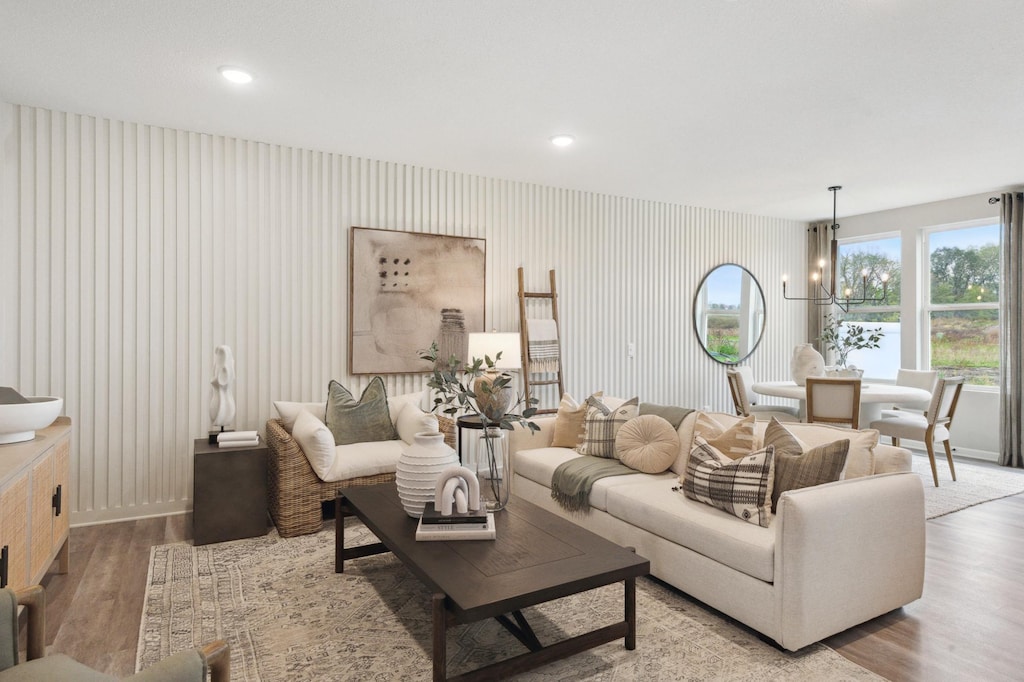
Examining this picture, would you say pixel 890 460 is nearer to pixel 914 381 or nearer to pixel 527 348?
pixel 527 348

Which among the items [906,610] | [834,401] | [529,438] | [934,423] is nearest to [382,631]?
[529,438]

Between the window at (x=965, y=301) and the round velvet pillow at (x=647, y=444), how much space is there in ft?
14.8

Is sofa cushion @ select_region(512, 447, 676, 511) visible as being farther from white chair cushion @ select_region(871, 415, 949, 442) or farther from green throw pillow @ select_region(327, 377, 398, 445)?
white chair cushion @ select_region(871, 415, 949, 442)

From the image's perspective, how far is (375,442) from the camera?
4203 mm

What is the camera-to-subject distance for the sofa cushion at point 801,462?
2498mm

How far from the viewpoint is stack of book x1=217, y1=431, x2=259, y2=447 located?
12.0 feet

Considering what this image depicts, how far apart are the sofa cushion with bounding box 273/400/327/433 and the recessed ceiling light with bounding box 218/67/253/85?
2.02 meters

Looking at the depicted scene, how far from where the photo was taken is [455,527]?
2430 millimetres

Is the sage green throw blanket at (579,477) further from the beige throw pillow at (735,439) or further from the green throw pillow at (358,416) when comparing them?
the green throw pillow at (358,416)

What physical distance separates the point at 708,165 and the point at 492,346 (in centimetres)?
228

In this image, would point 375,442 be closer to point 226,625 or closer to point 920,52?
point 226,625

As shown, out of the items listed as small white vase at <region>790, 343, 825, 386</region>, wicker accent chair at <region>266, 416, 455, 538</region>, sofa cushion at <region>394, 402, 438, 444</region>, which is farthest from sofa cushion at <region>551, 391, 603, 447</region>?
small white vase at <region>790, 343, 825, 386</region>

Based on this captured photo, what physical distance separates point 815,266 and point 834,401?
3.27 metres

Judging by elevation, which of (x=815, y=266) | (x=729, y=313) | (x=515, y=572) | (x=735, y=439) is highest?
(x=815, y=266)
